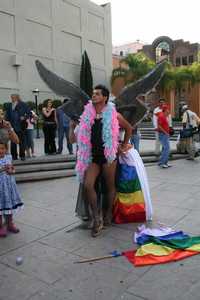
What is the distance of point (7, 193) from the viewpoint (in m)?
4.21

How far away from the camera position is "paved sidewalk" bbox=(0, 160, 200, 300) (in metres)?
2.87

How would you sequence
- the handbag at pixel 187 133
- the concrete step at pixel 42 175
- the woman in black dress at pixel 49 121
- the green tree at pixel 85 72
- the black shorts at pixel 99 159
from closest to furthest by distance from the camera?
1. the black shorts at pixel 99 159
2. the concrete step at pixel 42 175
3. the woman in black dress at pixel 49 121
4. the handbag at pixel 187 133
5. the green tree at pixel 85 72

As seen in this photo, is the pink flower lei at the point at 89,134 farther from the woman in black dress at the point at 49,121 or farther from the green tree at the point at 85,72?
the green tree at the point at 85,72

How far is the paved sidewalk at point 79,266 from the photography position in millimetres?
2873

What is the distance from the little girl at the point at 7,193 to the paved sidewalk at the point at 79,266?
202 millimetres

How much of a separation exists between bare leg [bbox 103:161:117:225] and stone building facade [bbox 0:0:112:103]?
62.1ft

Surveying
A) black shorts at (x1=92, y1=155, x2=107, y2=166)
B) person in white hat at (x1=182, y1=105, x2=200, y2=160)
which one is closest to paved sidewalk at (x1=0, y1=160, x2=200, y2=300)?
black shorts at (x1=92, y1=155, x2=107, y2=166)

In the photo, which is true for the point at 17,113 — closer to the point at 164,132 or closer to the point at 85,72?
the point at 164,132

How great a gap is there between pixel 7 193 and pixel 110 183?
4.22ft

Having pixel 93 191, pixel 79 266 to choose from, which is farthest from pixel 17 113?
pixel 79 266

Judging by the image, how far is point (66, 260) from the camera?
3477 millimetres

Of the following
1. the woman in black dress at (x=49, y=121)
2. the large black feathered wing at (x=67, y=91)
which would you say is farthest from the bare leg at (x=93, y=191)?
the woman in black dress at (x=49, y=121)

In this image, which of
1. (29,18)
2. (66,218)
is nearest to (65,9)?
(29,18)

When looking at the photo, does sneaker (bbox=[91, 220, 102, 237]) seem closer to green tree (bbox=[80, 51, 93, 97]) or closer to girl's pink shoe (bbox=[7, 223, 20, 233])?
girl's pink shoe (bbox=[7, 223, 20, 233])
